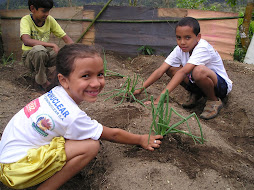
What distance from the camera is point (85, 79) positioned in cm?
133

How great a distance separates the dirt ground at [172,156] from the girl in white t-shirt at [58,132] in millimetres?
292

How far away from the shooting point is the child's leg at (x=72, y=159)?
→ 1350mm

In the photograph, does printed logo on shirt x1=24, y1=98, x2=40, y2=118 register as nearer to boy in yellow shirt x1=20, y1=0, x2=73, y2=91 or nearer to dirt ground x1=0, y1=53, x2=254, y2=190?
dirt ground x1=0, y1=53, x2=254, y2=190

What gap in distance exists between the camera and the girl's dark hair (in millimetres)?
1328

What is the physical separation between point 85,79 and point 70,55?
156 millimetres

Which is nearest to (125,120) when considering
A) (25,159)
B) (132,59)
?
(25,159)

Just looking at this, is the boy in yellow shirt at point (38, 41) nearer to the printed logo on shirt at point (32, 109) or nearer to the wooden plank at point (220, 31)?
the printed logo on shirt at point (32, 109)

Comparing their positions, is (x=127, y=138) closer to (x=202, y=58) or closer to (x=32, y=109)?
(x=32, y=109)

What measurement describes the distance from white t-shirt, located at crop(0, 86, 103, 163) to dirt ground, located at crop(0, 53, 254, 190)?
39 cm

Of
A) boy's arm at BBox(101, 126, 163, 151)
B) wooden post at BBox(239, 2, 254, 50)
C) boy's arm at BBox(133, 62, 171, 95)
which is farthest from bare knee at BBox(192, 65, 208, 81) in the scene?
wooden post at BBox(239, 2, 254, 50)

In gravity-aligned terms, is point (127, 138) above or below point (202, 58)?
below

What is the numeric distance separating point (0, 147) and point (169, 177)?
3.22 feet

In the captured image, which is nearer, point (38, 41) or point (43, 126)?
point (43, 126)

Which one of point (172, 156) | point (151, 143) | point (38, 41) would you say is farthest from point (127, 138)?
point (38, 41)
